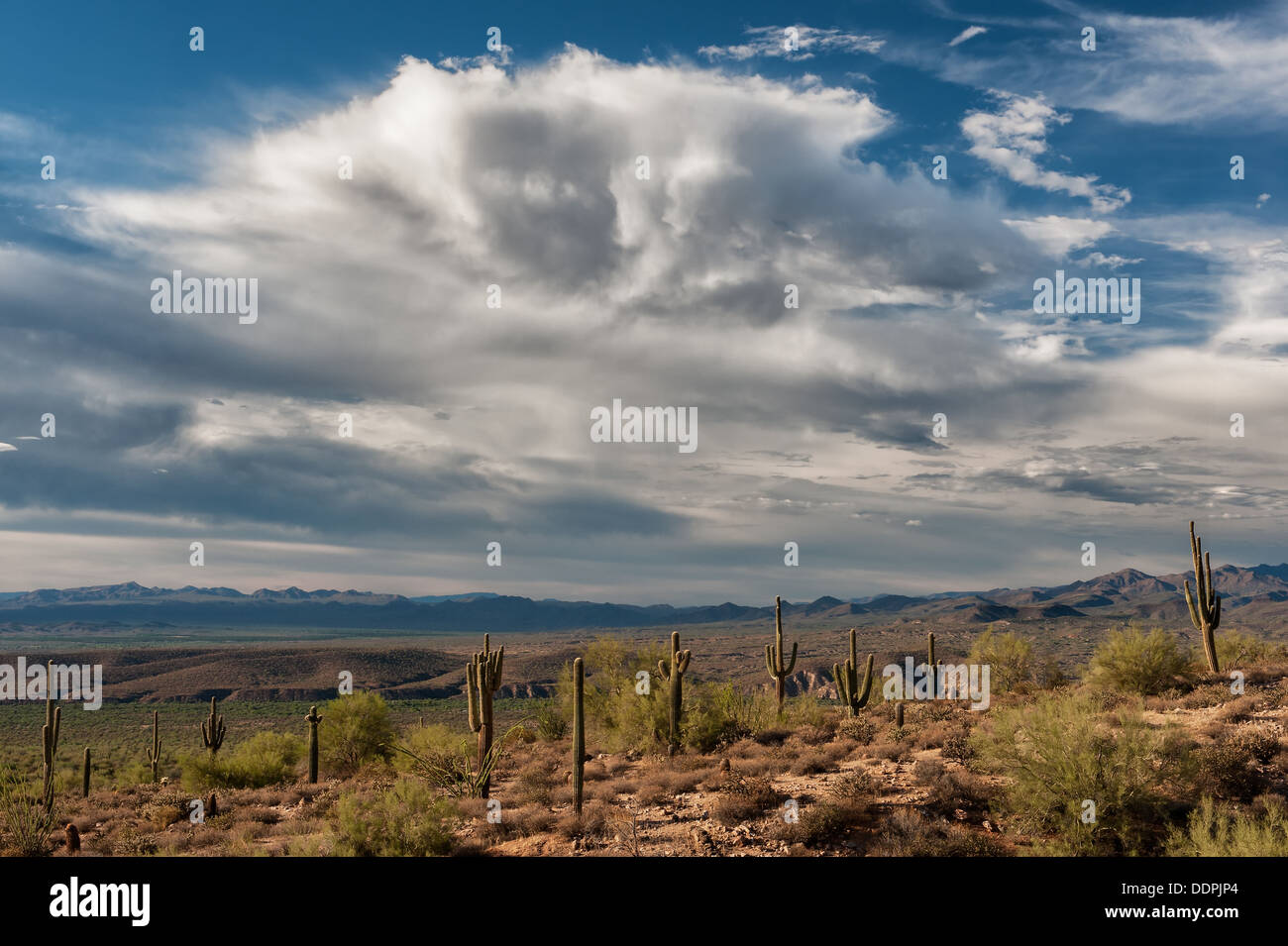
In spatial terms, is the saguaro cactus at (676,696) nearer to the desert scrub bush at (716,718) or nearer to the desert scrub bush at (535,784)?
the desert scrub bush at (716,718)

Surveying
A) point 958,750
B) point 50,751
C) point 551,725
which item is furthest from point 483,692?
point 50,751

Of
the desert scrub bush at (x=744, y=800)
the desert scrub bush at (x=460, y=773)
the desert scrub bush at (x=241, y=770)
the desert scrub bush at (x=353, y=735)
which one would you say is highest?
the desert scrub bush at (x=744, y=800)

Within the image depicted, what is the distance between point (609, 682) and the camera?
1297 inches

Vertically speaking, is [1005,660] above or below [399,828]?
below

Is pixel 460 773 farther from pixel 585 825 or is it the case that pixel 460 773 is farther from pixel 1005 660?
pixel 1005 660

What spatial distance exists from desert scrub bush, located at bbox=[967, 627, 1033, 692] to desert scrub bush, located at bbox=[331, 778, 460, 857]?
27.3 metres

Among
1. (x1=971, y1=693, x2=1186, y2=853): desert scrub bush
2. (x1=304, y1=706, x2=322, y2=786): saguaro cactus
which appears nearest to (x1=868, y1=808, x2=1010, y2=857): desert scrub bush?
(x1=971, y1=693, x2=1186, y2=853): desert scrub bush

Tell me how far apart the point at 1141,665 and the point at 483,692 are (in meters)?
22.7

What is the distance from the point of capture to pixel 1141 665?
2655 centimetres

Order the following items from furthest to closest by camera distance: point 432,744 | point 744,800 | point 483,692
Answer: point 432,744
point 483,692
point 744,800

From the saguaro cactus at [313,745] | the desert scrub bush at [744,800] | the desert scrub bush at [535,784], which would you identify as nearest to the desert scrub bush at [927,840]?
the desert scrub bush at [744,800]

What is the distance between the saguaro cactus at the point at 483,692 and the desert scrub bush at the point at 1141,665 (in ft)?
70.8

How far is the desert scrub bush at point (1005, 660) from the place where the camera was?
3609 cm
